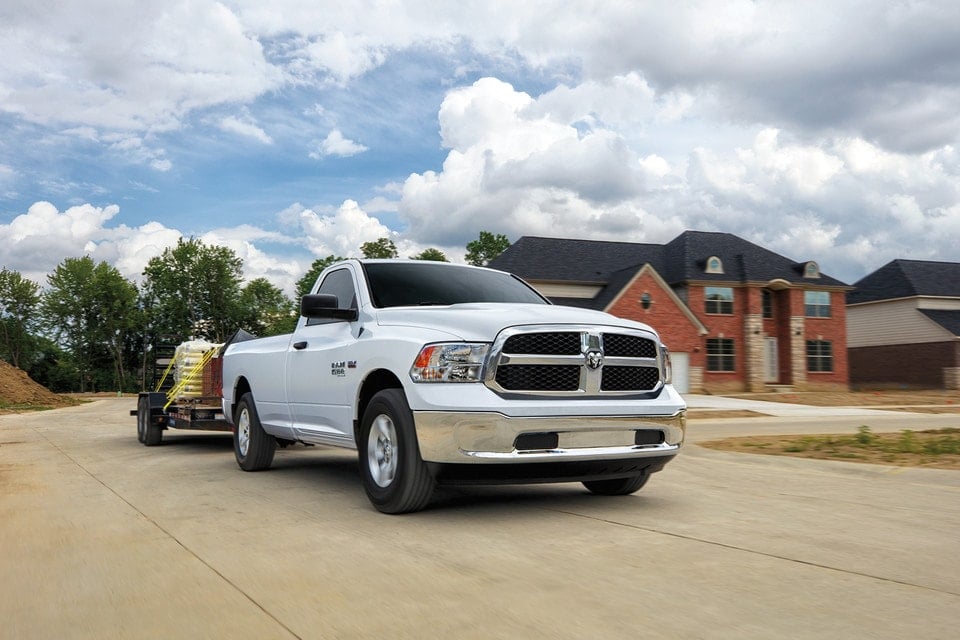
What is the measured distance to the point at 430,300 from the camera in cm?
709

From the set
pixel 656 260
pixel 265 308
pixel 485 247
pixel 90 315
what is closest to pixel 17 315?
pixel 90 315

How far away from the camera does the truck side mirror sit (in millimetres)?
6902

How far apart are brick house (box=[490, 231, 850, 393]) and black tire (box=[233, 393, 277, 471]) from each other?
31324mm

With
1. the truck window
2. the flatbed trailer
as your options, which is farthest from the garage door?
the truck window

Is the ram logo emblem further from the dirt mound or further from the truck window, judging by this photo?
the dirt mound

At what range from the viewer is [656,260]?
47469mm

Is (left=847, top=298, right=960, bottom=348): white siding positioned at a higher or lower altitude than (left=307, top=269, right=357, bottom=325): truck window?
higher

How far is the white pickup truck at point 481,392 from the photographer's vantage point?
5602 mm

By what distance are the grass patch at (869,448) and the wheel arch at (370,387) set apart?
6.52 meters

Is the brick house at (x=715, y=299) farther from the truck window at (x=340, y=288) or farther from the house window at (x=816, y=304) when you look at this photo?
the truck window at (x=340, y=288)

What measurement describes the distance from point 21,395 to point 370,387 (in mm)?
37866

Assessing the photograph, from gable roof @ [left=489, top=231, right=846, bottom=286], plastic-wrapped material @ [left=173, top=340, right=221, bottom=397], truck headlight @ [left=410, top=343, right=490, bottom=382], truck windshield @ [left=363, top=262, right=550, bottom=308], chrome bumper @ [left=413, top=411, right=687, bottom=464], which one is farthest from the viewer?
gable roof @ [left=489, top=231, right=846, bottom=286]

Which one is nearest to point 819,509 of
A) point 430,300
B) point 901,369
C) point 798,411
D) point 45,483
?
point 430,300

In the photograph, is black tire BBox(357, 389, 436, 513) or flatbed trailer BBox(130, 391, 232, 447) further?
flatbed trailer BBox(130, 391, 232, 447)
